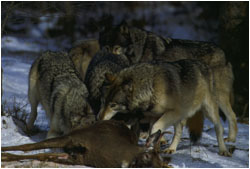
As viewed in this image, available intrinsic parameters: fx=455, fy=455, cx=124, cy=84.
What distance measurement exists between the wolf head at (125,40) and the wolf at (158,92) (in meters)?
1.72

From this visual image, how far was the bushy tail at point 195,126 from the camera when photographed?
5734 mm

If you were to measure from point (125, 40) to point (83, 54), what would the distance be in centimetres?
82

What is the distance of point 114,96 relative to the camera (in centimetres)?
504

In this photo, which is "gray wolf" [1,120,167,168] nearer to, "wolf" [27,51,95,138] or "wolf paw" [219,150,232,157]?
"wolf" [27,51,95,138]

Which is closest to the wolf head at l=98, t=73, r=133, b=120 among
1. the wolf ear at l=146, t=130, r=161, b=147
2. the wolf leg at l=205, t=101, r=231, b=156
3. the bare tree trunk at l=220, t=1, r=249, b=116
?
the wolf ear at l=146, t=130, r=161, b=147

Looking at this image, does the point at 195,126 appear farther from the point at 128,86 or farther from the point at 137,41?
the point at 137,41

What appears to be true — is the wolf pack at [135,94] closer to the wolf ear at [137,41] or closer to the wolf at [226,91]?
the wolf at [226,91]

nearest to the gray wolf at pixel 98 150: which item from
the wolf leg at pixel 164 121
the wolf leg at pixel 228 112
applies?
the wolf leg at pixel 164 121

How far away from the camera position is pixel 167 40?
754cm

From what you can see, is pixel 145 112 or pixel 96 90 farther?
pixel 96 90

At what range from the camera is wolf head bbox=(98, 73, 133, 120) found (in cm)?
504

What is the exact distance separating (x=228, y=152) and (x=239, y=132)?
1.59 meters

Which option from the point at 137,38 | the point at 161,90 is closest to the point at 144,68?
the point at 161,90

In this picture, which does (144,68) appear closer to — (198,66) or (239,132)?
(198,66)
